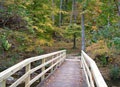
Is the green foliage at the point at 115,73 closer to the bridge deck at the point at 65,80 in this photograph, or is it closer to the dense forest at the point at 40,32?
the dense forest at the point at 40,32

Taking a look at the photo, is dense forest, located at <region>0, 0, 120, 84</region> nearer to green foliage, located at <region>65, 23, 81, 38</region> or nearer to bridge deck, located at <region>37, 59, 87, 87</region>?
bridge deck, located at <region>37, 59, 87, 87</region>

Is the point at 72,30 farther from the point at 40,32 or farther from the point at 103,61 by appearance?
the point at 103,61

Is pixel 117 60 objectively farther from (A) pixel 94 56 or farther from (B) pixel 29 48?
(B) pixel 29 48

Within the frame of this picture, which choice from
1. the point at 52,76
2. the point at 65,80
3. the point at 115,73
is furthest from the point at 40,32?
the point at 65,80

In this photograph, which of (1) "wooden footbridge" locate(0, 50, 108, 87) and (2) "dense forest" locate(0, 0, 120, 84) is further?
(2) "dense forest" locate(0, 0, 120, 84)

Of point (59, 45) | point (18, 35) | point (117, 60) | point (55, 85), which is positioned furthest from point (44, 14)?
point (55, 85)

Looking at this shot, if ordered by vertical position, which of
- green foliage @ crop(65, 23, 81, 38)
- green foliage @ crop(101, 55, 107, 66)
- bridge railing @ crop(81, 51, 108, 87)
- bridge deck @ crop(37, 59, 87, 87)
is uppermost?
green foliage @ crop(65, 23, 81, 38)

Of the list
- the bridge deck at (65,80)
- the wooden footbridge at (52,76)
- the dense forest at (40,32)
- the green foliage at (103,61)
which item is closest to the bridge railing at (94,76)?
the wooden footbridge at (52,76)

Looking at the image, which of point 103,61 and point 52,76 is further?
point 103,61

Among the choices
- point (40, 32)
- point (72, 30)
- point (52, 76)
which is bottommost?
point (52, 76)

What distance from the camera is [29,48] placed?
20.7 m

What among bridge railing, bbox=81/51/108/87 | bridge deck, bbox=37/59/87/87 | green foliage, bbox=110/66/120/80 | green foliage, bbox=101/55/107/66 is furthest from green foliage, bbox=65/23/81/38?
bridge railing, bbox=81/51/108/87

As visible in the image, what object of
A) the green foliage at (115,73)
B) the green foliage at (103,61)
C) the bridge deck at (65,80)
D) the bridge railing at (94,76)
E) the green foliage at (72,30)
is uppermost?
the green foliage at (72,30)

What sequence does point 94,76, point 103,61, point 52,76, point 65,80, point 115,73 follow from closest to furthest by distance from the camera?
1. point 94,76
2. point 65,80
3. point 52,76
4. point 115,73
5. point 103,61
